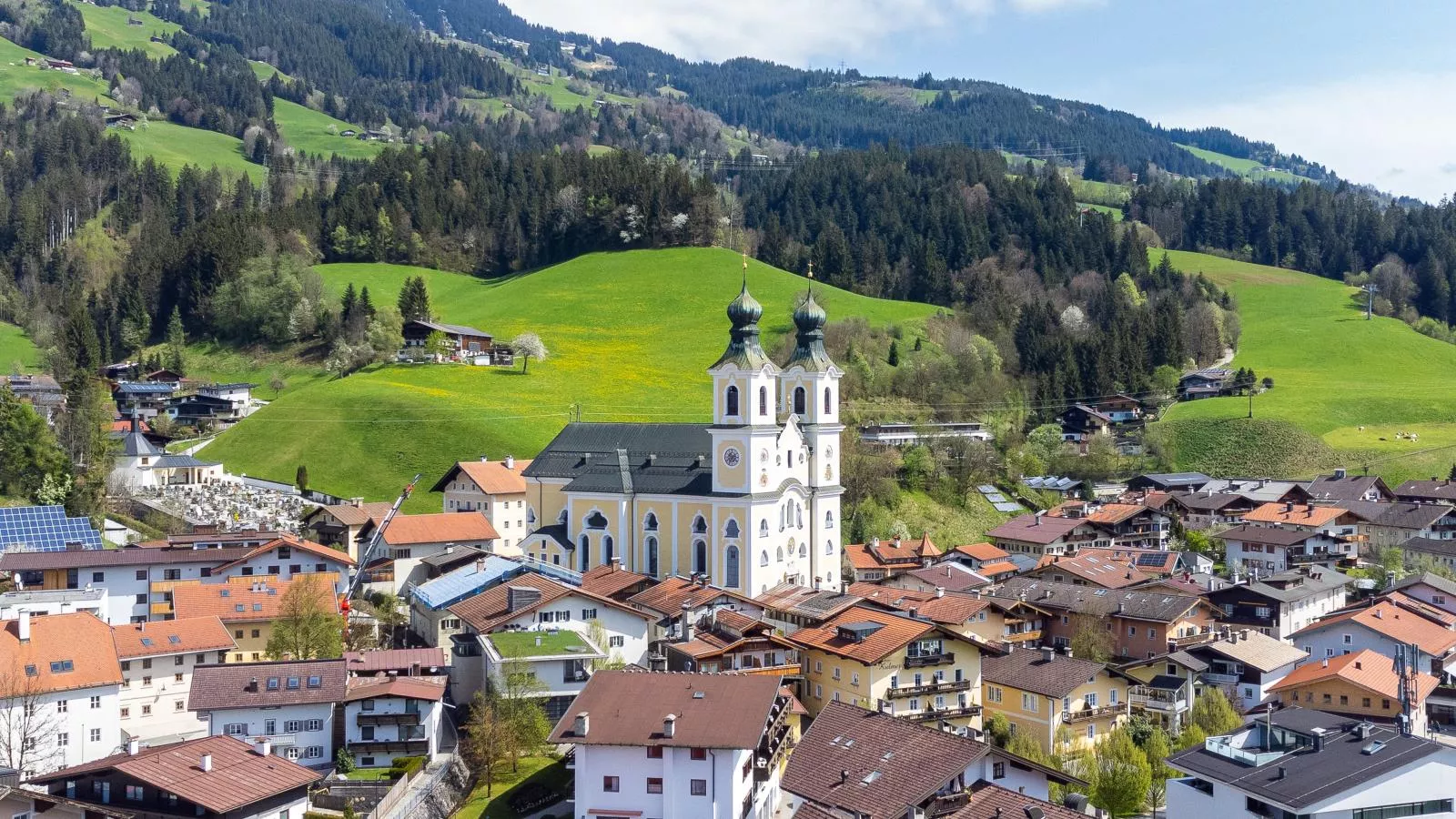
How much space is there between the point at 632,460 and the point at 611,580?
1007 cm

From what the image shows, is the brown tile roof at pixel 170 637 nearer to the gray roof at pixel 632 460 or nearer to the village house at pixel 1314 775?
the gray roof at pixel 632 460

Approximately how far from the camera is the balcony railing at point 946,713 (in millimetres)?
41906

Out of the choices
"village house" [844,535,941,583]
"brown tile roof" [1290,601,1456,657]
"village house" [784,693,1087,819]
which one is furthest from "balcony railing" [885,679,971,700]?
"village house" [844,535,941,583]

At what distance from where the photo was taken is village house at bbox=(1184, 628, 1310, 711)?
1905 inches

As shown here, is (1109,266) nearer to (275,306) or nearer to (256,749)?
(275,306)

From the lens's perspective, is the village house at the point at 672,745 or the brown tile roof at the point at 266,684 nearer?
the village house at the point at 672,745

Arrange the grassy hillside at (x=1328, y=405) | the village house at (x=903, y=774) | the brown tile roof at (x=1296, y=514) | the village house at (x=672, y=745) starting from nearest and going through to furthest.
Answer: the village house at (x=903, y=774)
the village house at (x=672, y=745)
the brown tile roof at (x=1296, y=514)
the grassy hillside at (x=1328, y=405)

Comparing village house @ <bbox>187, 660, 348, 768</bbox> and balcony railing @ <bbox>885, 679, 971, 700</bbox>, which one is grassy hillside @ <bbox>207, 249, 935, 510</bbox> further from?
balcony railing @ <bbox>885, 679, 971, 700</bbox>

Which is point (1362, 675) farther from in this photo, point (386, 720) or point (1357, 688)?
point (386, 720)

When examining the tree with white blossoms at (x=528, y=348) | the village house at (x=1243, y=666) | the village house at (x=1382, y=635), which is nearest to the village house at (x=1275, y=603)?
the village house at (x=1382, y=635)

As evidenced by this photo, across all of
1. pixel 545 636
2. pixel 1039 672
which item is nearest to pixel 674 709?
pixel 545 636

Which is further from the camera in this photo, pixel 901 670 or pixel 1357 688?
pixel 1357 688

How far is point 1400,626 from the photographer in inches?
2064

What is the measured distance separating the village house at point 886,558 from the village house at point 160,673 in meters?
32.5
